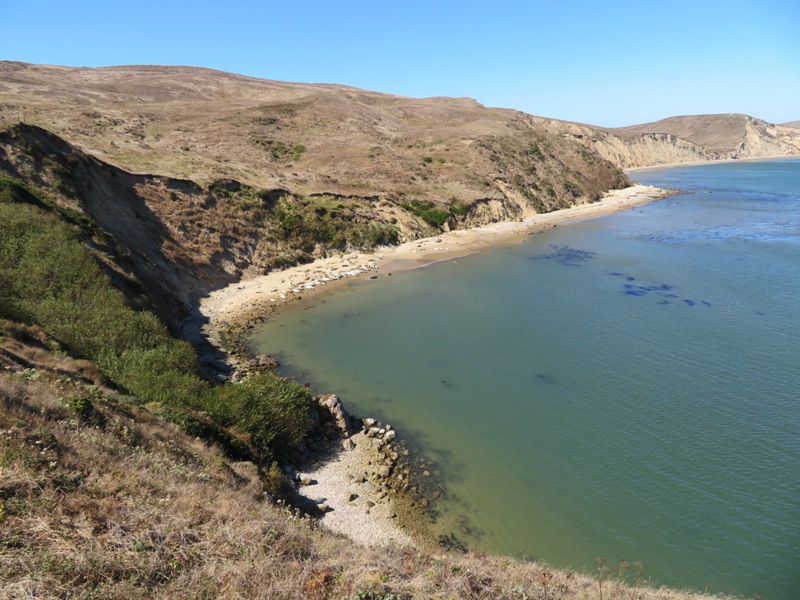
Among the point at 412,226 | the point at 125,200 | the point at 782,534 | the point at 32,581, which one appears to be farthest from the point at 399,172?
the point at 32,581

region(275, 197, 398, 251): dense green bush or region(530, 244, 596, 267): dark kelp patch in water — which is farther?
region(275, 197, 398, 251): dense green bush

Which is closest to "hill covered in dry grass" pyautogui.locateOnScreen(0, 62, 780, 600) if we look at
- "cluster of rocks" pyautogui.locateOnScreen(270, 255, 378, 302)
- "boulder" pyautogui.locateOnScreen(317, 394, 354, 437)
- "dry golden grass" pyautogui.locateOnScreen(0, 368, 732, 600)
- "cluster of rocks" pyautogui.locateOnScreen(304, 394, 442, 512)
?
"dry golden grass" pyautogui.locateOnScreen(0, 368, 732, 600)

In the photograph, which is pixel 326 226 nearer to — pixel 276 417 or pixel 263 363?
pixel 263 363

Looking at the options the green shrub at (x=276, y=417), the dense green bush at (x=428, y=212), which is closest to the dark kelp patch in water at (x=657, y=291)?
the dense green bush at (x=428, y=212)

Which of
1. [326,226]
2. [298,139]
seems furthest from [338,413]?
[298,139]

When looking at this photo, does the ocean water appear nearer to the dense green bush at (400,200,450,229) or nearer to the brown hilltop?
the dense green bush at (400,200,450,229)

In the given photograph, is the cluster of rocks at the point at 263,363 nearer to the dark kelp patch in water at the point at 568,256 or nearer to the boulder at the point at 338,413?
the boulder at the point at 338,413

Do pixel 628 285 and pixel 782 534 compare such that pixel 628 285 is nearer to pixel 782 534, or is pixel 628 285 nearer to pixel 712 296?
pixel 712 296
